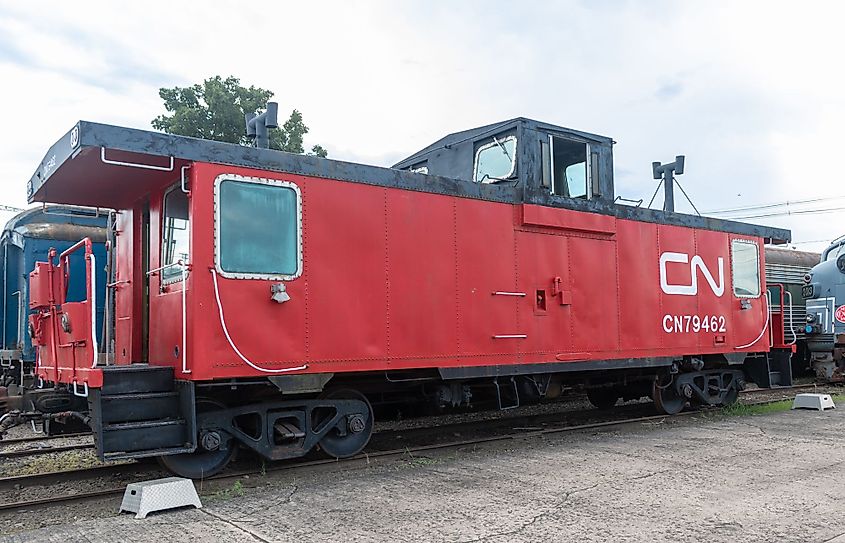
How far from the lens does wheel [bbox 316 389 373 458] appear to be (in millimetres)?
6941

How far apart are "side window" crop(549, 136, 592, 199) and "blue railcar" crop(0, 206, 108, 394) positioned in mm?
6420

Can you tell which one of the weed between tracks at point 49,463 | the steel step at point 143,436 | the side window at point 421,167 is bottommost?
the weed between tracks at point 49,463

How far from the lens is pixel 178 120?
2672 centimetres

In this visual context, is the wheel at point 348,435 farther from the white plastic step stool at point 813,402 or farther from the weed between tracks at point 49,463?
the white plastic step stool at point 813,402

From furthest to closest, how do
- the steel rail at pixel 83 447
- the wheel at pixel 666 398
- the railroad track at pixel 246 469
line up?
the wheel at pixel 666 398 → the steel rail at pixel 83 447 → the railroad track at pixel 246 469

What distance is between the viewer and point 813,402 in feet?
35.0

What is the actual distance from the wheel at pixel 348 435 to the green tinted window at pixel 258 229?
1386mm

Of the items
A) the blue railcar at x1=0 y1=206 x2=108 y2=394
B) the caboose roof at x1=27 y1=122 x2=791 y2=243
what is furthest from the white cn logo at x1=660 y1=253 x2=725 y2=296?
the blue railcar at x1=0 y1=206 x2=108 y2=394

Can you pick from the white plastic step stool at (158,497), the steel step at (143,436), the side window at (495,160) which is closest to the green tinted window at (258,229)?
the steel step at (143,436)

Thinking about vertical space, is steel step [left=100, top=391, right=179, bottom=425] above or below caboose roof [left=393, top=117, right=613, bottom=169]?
below

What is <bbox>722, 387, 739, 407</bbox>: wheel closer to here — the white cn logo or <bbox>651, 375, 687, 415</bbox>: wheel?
<bbox>651, 375, 687, 415</bbox>: wheel

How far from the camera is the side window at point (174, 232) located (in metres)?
6.66

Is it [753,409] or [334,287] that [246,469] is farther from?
[753,409]

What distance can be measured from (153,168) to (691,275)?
7.28m
